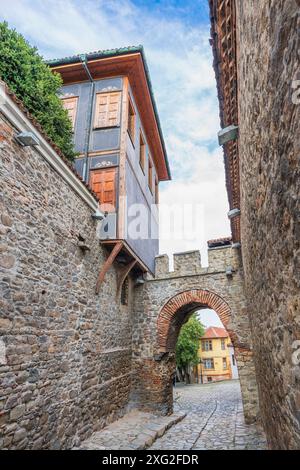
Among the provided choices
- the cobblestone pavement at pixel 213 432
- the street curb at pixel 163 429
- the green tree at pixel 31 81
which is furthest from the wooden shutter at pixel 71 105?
the cobblestone pavement at pixel 213 432

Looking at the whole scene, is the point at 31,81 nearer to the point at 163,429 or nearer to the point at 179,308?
the point at 179,308

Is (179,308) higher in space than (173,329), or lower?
higher

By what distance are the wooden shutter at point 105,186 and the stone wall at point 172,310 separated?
3.36m

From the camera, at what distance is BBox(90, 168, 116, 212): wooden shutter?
7.18m

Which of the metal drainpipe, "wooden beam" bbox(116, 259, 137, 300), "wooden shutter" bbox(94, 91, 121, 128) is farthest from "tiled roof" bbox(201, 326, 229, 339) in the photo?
"wooden shutter" bbox(94, 91, 121, 128)

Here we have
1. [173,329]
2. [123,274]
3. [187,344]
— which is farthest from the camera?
[187,344]

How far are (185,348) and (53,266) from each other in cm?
1856

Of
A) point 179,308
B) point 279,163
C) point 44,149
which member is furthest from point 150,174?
point 279,163

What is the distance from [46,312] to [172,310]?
531 centimetres

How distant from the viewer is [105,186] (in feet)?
24.0

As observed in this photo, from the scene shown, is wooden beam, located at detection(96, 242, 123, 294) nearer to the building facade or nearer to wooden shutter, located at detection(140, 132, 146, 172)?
wooden shutter, located at detection(140, 132, 146, 172)

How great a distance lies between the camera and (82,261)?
5746 millimetres

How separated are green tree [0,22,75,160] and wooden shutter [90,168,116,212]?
58.8 inches
